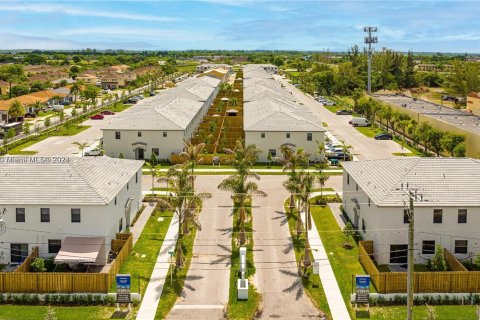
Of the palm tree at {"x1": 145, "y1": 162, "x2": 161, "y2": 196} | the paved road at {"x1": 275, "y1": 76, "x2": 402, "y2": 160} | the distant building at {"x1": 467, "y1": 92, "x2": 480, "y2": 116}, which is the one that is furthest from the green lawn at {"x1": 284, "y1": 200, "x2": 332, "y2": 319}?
the distant building at {"x1": 467, "y1": 92, "x2": 480, "y2": 116}

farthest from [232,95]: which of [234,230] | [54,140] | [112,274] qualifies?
[112,274]

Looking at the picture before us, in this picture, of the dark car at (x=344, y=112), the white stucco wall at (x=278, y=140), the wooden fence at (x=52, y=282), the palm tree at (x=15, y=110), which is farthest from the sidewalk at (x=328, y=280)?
the dark car at (x=344, y=112)

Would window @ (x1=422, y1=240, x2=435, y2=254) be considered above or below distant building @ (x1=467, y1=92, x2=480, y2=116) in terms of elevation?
below

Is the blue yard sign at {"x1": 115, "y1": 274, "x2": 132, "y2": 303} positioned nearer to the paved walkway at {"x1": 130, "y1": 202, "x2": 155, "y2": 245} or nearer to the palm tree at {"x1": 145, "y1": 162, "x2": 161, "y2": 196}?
the paved walkway at {"x1": 130, "y1": 202, "x2": 155, "y2": 245}

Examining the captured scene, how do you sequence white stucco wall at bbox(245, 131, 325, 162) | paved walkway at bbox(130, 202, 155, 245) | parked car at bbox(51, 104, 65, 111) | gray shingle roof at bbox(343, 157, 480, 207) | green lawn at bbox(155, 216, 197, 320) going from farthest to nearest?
parked car at bbox(51, 104, 65, 111) → white stucco wall at bbox(245, 131, 325, 162) → paved walkway at bbox(130, 202, 155, 245) → gray shingle roof at bbox(343, 157, 480, 207) → green lawn at bbox(155, 216, 197, 320)

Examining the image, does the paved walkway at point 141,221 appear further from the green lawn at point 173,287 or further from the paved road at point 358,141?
the paved road at point 358,141

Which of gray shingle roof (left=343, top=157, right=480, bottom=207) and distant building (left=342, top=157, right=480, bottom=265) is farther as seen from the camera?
gray shingle roof (left=343, top=157, right=480, bottom=207)
